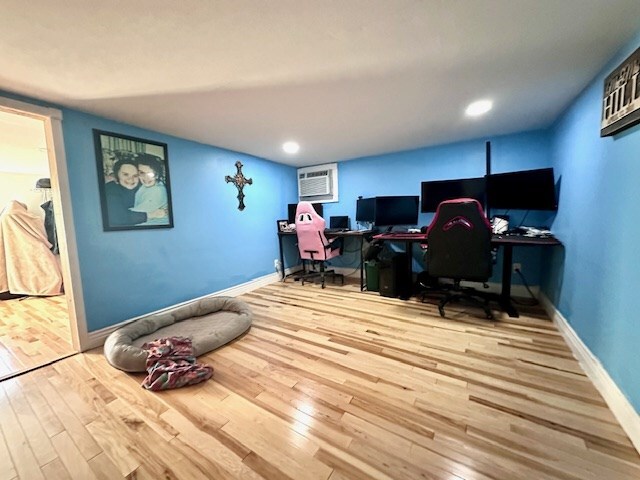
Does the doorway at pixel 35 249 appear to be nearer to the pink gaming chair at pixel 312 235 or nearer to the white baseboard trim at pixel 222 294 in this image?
the white baseboard trim at pixel 222 294

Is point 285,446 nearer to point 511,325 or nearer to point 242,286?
point 511,325

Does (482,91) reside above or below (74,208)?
above

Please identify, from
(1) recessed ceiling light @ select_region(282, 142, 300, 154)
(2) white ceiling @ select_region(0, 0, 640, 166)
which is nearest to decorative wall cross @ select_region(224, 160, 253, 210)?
(1) recessed ceiling light @ select_region(282, 142, 300, 154)

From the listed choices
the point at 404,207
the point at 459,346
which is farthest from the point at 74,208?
the point at 404,207

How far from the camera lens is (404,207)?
133 inches

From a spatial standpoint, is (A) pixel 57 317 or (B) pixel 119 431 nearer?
(B) pixel 119 431

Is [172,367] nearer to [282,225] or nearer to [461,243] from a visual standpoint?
[461,243]

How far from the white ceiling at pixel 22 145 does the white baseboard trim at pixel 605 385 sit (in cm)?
438

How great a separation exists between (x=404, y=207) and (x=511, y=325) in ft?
5.93

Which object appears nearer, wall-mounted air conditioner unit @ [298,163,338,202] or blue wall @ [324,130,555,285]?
blue wall @ [324,130,555,285]

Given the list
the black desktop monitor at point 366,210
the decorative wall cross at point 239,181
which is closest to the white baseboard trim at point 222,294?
the decorative wall cross at point 239,181

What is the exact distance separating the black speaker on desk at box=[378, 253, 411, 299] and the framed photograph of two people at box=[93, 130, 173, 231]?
8.55 ft

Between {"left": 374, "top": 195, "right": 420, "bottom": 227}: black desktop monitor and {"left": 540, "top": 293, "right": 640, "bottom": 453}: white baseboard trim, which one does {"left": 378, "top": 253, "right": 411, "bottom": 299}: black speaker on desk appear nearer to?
{"left": 374, "top": 195, "right": 420, "bottom": 227}: black desktop monitor

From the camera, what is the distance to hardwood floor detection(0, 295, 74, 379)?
186 centimetres
